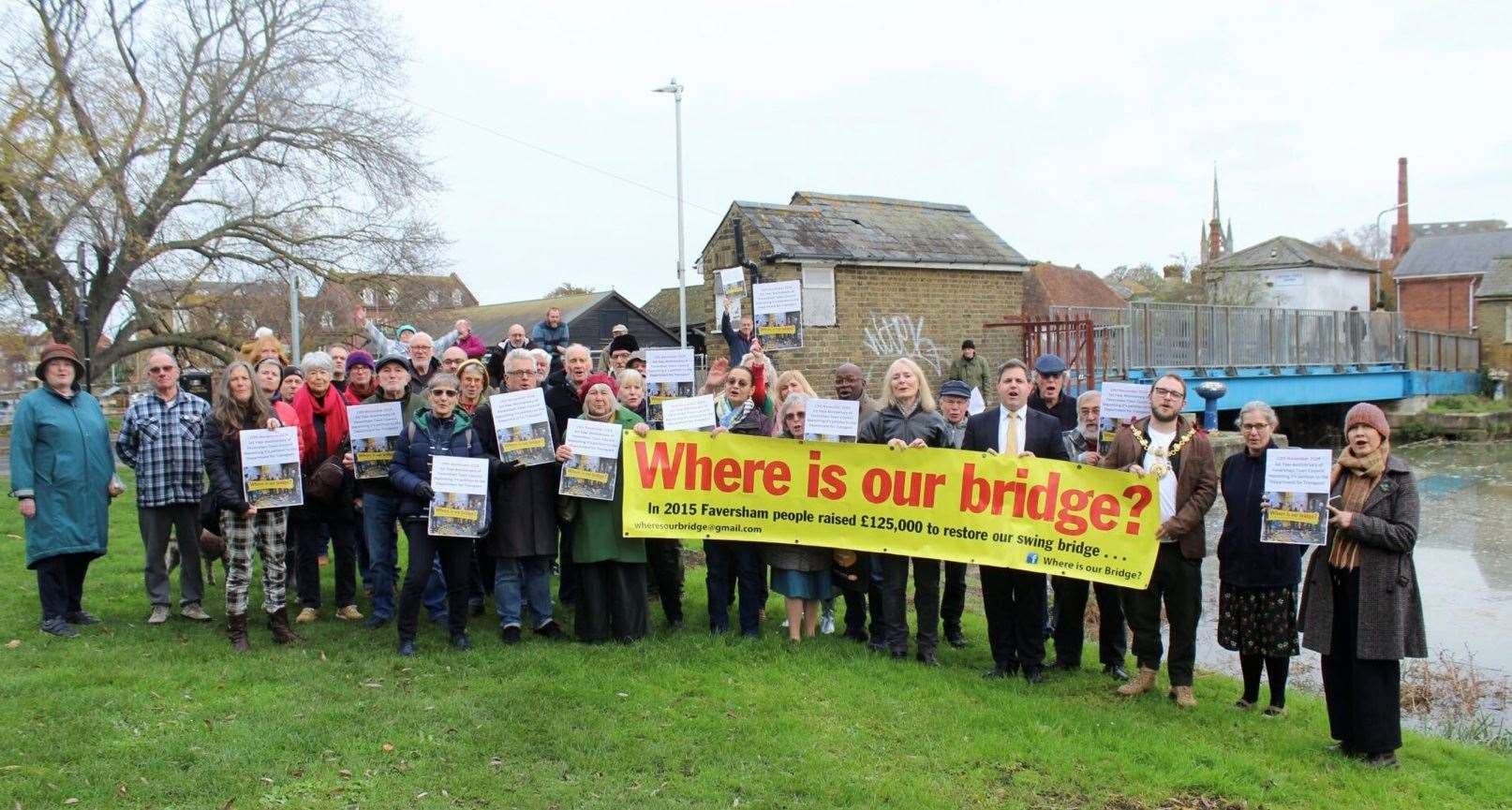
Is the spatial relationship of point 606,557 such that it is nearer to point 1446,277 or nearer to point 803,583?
point 803,583

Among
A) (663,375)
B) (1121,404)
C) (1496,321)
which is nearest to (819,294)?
(663,375)

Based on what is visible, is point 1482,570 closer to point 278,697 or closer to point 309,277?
point 278,697

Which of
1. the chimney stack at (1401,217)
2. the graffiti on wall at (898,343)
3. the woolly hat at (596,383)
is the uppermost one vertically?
the chimney stack at (1401,217)

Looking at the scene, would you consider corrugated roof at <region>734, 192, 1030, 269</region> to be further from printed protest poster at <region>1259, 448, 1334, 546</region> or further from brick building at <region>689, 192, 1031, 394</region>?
printed protest poster at <region>1259, 448, 1334, 546</region>

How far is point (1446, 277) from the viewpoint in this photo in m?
62.1

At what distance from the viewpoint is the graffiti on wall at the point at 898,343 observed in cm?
2478

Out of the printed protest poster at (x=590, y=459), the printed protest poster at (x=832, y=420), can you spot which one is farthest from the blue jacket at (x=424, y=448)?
the printed protest poster at (x=832, y=420)

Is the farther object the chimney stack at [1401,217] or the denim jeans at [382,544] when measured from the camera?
the chimney stack at [1401,217]

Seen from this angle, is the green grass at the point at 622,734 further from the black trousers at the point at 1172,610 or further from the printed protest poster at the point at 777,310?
the printed protest poster at the point at 777,310

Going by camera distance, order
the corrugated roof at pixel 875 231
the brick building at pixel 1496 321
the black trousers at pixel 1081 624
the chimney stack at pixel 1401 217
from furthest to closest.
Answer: the chimney stack at pixel 1401 217, the brick building at pixel 1496 321, the corrugated roof at pixel 875 231, the black trousers at pixel 1081 624

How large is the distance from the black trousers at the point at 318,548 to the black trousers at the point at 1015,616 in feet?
15.6

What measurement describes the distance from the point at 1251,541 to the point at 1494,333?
55434 mm

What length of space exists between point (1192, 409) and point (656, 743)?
24.2m

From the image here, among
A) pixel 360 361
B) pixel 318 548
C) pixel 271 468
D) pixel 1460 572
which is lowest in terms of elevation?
pixel 1460 572
